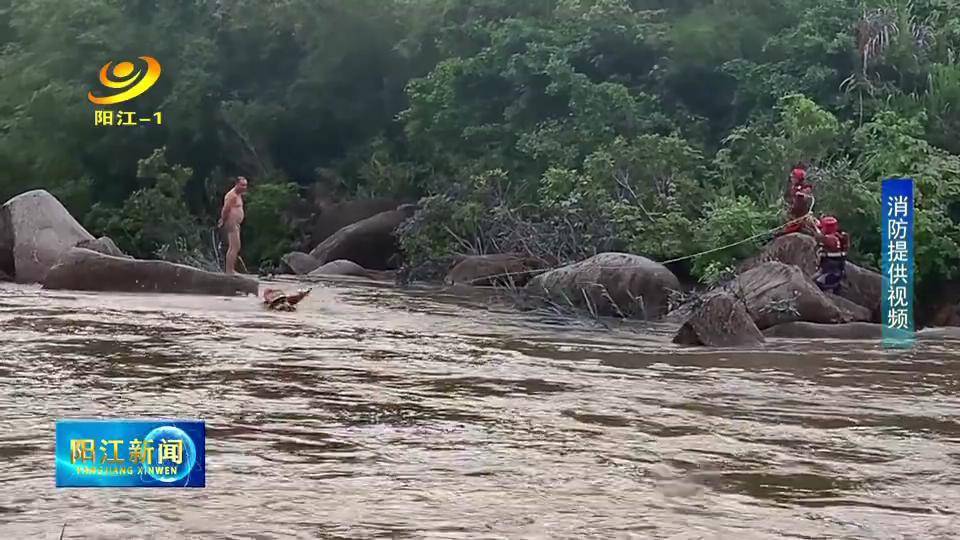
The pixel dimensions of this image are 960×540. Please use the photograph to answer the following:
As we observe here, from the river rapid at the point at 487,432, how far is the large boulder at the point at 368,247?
1253 cm

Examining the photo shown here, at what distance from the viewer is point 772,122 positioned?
17.1 m

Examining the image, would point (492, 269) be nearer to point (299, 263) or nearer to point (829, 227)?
point (829, 227)

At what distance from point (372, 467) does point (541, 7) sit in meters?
18.3

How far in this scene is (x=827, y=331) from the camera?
405 inches

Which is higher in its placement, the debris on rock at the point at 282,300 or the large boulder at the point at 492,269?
the large boulder at the point at 492,269

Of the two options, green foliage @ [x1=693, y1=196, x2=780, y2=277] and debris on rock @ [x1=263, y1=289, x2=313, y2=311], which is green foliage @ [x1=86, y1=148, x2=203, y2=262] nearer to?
debris on rock @ [x1=263, y1=289, x2=313, y2=311]

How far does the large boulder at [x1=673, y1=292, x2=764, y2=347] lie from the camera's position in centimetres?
927

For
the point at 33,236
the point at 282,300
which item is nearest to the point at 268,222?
the point at 33,236

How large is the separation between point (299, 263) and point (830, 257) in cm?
1197

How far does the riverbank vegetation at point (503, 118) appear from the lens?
591 inches

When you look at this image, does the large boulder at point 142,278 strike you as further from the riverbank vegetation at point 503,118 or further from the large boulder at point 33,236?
the riverbank vegetation at point 503,118

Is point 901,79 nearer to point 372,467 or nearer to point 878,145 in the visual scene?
point 878,145

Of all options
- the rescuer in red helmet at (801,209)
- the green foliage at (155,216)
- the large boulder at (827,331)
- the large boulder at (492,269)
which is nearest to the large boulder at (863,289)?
the rescuer in red helmet at (801,209)

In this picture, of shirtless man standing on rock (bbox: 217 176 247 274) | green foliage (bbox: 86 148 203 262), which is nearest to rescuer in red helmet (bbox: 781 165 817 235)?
shirtless man standing on rock (bbox: 217 176 247 274)
